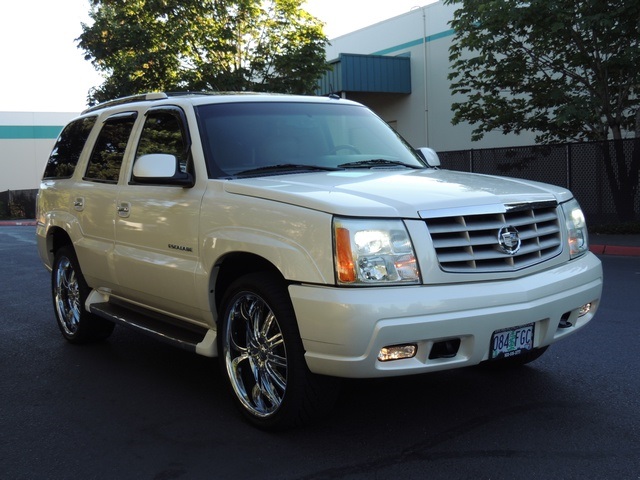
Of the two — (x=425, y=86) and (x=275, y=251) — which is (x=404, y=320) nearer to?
(x=275, y=251)

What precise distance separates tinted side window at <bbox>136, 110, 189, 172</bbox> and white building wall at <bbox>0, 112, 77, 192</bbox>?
4430cm

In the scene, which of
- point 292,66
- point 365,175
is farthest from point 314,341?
point 292,66

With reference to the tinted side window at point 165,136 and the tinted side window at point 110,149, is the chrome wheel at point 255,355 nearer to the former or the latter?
the tinted side window at point 165,136

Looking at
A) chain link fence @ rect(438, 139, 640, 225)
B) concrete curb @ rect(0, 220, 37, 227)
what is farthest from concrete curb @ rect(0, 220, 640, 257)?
concrete curb @ rect(0, 220, 37, 227)

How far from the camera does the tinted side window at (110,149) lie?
5.79m

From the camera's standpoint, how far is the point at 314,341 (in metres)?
3.76

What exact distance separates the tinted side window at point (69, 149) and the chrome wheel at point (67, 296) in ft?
2.63

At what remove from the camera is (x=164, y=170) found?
4730 mm

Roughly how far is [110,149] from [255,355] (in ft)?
8.21

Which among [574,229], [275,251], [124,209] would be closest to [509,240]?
[574,229]

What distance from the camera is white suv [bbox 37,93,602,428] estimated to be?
3723 mm

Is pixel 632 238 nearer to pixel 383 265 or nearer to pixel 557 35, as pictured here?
pixel 557 35

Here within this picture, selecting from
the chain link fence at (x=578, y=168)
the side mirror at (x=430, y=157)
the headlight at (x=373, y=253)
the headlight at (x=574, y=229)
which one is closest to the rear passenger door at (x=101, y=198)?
the side mirror at (x=430, y=157)

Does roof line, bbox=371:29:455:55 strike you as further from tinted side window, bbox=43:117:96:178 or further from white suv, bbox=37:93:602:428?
white suv, bbox=37:93:602:428
